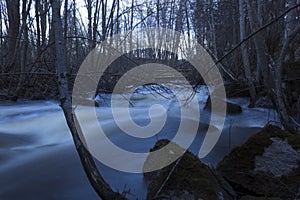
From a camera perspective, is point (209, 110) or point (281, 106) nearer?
point (281, 106)

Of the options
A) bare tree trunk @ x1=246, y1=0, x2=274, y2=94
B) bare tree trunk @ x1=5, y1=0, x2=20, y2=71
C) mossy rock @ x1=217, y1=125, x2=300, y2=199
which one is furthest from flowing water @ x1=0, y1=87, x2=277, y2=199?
bare tree trunk @ x1=5, y1=0, x2=20, y2=71

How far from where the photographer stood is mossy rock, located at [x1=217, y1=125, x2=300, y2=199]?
2.81 m

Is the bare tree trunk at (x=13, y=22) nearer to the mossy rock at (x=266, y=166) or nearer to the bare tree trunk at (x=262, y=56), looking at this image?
the bare tree trunk at (x=262, y=56)

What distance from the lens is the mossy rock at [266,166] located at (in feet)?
9.21

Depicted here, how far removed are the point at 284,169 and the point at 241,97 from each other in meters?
7.56

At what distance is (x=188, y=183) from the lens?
2508mm

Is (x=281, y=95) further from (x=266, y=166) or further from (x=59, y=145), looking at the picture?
(x=59, y=145)

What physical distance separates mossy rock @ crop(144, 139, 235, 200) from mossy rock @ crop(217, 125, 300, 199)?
239 millimetres

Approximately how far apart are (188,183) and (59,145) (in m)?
3.06

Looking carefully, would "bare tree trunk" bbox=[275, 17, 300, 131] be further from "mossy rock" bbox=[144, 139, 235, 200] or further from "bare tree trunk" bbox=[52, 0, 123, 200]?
"bare tree trunk" bbox=[52, 0, 123, 200]

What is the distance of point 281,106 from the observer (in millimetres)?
4473

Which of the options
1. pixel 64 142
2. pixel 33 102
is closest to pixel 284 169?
pixel 64 142

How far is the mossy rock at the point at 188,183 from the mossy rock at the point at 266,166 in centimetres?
24

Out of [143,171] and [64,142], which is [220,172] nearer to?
[143,171]
